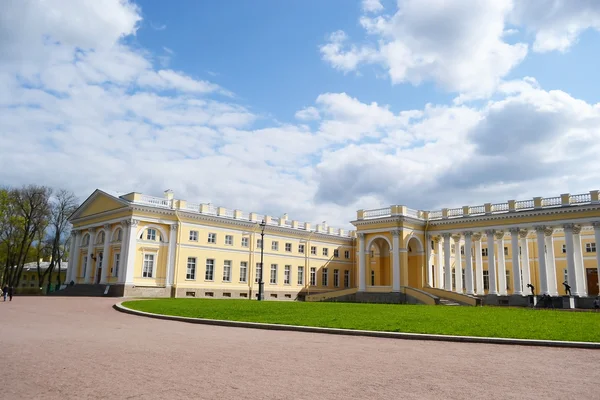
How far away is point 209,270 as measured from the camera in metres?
45.0

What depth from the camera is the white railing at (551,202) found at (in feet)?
125

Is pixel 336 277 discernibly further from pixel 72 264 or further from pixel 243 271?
pixel 72 264

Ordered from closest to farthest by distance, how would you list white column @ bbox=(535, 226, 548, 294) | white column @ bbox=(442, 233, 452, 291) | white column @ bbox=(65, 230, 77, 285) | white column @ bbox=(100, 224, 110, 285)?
white column @ bbox=(535, 226, 548, 294), white column @ bbox=(100, 224, 110, 285), white column @ bbox=(442, 233, 452, 291), white column @ bbox=(65, 230, 77, 285)

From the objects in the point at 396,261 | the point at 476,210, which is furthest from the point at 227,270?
the point at 476,210

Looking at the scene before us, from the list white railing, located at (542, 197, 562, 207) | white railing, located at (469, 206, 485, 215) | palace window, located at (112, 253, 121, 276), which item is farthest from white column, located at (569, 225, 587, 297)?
palace window, located at (112, 253, 121, 276)

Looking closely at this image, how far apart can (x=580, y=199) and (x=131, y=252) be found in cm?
3667

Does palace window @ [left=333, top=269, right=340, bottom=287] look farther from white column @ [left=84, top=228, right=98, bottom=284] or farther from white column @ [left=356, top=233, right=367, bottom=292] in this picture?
white column @ [left=84, top=228, right=98, bottom=284]

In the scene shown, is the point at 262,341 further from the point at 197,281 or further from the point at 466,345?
the point at 197,281

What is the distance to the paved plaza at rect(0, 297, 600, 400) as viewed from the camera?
20.7 feet

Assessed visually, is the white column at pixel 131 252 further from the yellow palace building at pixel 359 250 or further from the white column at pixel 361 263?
the white column at pixel 361 263

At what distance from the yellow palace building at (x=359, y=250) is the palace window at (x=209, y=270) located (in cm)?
10

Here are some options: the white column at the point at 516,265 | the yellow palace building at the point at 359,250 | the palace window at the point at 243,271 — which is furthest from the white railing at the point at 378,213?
the palace window at the point at 243,271

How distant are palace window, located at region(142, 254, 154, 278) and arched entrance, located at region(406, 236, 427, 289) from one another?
2327 cm

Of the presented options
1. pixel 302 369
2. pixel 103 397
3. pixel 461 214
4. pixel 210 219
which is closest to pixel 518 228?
pixel 461 214
